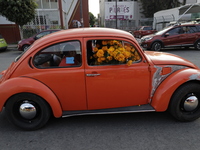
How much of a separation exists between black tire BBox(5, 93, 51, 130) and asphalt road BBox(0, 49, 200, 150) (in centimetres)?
15

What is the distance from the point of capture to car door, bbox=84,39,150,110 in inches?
104

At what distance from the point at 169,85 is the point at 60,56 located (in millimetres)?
1937

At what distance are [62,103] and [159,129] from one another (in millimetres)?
1718

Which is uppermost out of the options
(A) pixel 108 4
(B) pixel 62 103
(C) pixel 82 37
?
(A) pixel 108 4

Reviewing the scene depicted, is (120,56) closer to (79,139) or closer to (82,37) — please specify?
(82,37)

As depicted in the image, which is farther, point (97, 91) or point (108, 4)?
point (108, 4)

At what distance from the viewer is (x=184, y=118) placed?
2834mm

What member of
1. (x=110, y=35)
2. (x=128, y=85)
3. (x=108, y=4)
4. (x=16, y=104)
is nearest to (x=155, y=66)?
(x=128, y=85)

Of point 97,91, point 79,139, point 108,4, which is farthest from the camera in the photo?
point 108,4

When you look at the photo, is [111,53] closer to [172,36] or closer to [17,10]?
[172,36]

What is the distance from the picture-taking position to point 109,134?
262 cm

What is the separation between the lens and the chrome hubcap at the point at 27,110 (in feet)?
8.71

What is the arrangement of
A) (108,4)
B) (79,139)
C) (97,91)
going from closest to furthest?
(79,139) → (97,91) → (108,4)

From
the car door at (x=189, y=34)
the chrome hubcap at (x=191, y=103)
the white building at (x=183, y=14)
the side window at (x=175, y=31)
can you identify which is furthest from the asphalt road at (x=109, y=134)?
the white building at (x=183, y=14)
